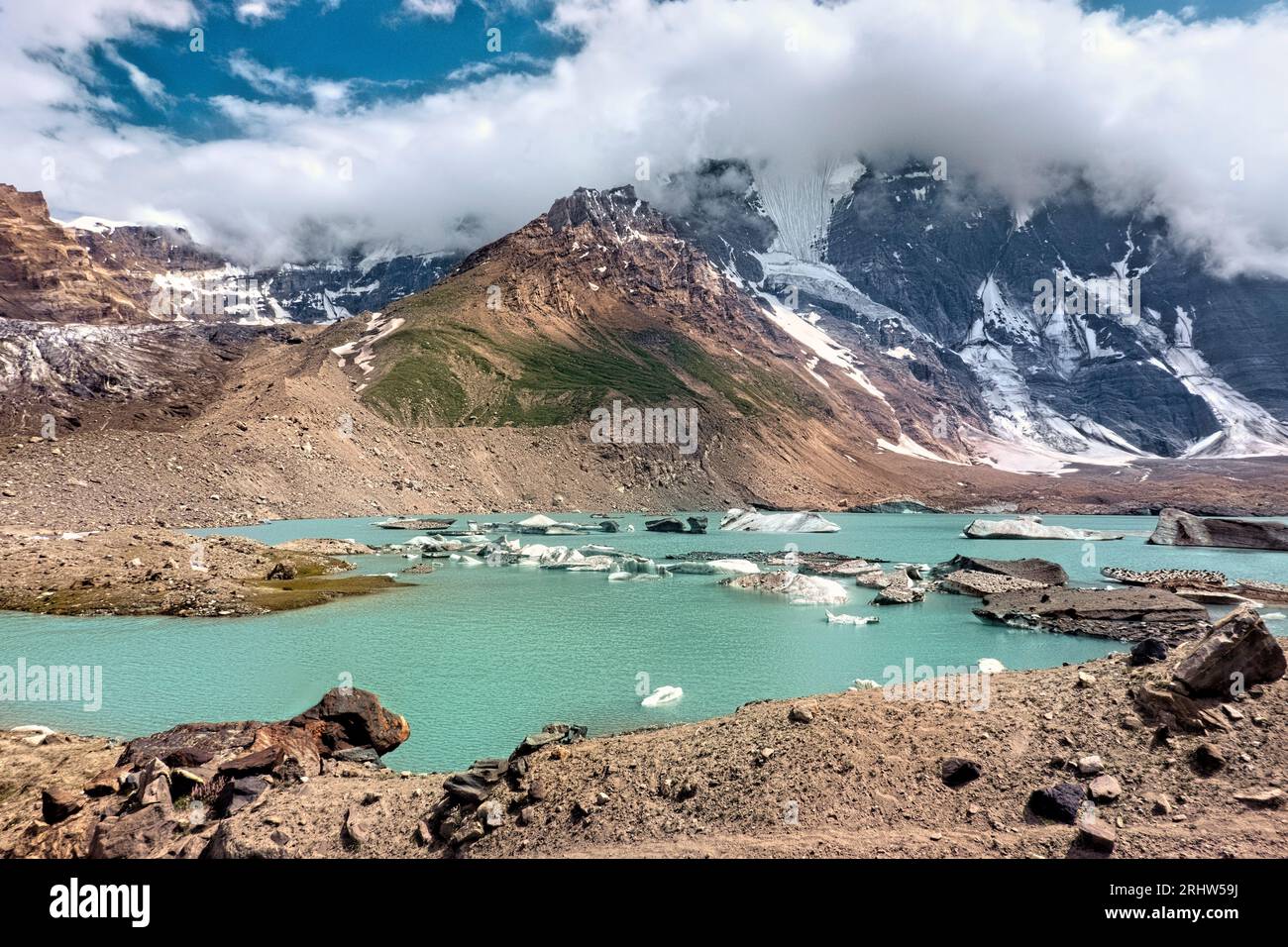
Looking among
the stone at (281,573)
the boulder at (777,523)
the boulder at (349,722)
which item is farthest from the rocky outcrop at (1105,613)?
the boulder at (777,523)

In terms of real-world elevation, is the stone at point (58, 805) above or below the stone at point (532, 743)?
below

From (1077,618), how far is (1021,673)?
827 inches

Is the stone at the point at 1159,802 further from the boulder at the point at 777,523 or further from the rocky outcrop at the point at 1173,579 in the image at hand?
the boulder at the point at 777,523

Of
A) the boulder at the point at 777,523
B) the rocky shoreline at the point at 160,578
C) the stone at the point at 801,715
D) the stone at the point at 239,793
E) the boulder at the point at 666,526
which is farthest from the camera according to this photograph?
the boulder at the point at 777,523

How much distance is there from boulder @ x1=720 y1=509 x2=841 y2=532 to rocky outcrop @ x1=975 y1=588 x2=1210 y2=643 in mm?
51971

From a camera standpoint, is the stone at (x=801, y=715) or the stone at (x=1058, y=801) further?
the stone at (x=801, y=715)

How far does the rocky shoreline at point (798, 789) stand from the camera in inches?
368

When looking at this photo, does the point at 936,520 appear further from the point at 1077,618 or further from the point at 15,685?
the point at 15,685

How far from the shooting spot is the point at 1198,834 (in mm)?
8781

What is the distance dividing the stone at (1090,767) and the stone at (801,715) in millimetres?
3791

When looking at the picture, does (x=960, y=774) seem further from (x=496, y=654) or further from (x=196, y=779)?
(x=496, y=654)

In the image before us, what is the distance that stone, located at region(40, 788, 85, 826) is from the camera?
1122cm

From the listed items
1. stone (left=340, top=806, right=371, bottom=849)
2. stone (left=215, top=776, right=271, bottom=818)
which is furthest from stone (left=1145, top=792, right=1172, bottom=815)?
stone (left=215, top=776, right=271, bottom=818)

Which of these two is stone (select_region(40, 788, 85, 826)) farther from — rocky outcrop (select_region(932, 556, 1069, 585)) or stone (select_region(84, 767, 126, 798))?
rocky outcrop (select_region(932, 556, 1069, 585))
